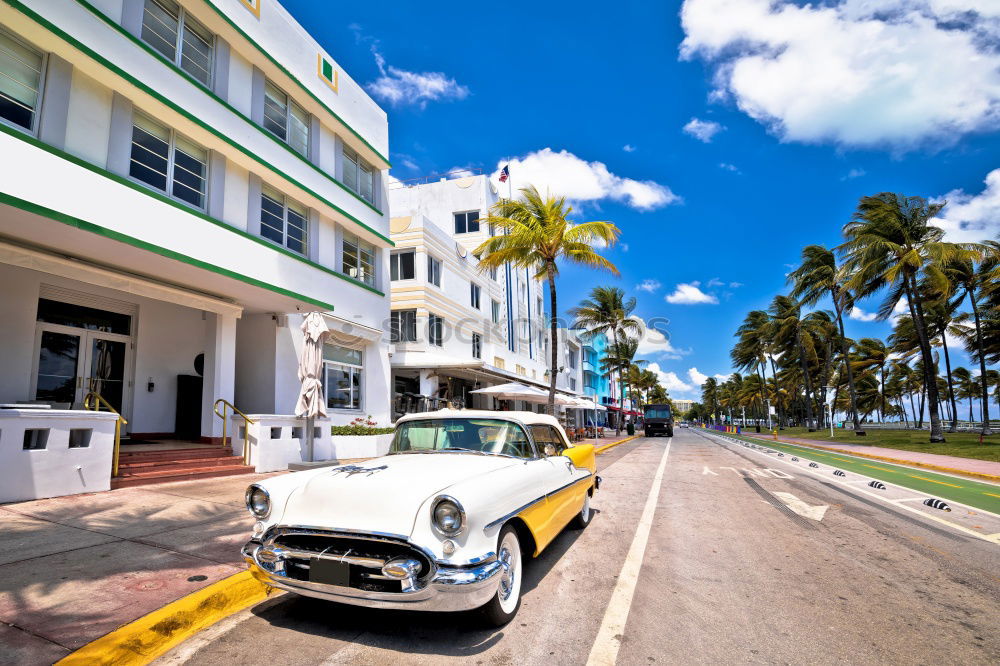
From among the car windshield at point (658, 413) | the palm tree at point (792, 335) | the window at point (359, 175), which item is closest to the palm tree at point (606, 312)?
the car windshield at point (658, 413)

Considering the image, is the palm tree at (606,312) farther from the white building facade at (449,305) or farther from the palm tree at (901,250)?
the palm tree at (901,250)

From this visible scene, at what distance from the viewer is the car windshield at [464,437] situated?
15.2 feet

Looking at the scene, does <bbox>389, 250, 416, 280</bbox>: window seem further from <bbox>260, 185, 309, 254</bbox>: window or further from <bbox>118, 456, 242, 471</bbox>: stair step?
<bbox>118, 456, 242, 471</bbox>: stair step

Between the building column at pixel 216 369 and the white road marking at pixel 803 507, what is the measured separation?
10925mm

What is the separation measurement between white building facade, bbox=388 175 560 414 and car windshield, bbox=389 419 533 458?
47.0ft

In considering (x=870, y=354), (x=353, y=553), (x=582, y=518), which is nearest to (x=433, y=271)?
(x=582, y=518)

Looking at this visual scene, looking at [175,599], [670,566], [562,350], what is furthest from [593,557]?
[562,350]

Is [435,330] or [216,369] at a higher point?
[435,330]

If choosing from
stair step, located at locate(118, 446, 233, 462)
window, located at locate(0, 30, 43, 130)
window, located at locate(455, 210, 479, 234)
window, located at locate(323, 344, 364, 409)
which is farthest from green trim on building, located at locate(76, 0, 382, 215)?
window, located at locate(455, 210, 479, 234)

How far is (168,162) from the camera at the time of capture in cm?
1054

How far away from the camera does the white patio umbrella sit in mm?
10609

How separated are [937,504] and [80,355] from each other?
610 inches

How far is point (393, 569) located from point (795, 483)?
34.3ft

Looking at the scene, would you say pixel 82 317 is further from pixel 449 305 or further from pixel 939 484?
pixel 939 484
